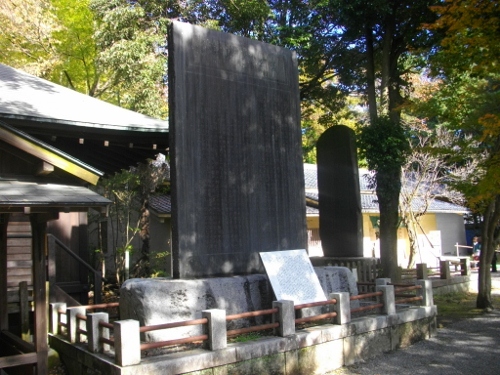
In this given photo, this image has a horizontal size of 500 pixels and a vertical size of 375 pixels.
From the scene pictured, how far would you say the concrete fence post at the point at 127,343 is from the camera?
5750 millimetres

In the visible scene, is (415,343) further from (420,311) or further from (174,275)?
(174,275)

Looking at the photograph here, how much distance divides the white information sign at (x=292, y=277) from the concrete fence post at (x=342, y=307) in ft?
1.51

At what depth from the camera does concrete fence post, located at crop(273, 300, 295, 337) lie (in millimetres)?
7305

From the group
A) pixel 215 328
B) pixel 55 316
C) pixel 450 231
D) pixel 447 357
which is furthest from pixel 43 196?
pixel 450 231

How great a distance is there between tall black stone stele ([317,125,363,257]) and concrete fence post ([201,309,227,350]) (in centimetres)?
971

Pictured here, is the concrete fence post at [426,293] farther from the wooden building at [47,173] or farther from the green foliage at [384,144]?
the wooden building at [47,173]

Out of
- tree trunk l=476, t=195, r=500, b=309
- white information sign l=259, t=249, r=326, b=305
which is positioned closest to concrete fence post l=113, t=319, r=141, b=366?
white information sign l=259, t=249, r=326, b=305

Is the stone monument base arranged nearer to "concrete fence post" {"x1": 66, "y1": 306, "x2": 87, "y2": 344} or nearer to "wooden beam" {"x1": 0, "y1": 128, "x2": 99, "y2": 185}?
"concrete fence post" {"x1": 66, "y1": 306, "x2": 87, "y2": 344}

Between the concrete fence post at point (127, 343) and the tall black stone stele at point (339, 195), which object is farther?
the tall black stone stele at point (339, 195)

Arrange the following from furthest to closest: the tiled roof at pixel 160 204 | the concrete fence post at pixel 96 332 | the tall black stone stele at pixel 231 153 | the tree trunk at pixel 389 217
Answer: the tiled roof at pixel 160 204 < the tree trunk at pixel 389 217 < the tall black stone stele at pixel 231 153 < the concrete fence post at pixel 96 332

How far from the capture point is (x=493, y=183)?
10242 millimetres

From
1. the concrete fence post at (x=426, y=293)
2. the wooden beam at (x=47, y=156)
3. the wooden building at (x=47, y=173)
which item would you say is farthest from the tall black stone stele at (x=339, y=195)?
the wooden beam at (x=47, y=156)

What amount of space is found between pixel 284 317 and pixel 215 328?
4.14 ft

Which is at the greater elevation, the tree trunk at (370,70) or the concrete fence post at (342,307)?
the tree trunk at (370,70)
